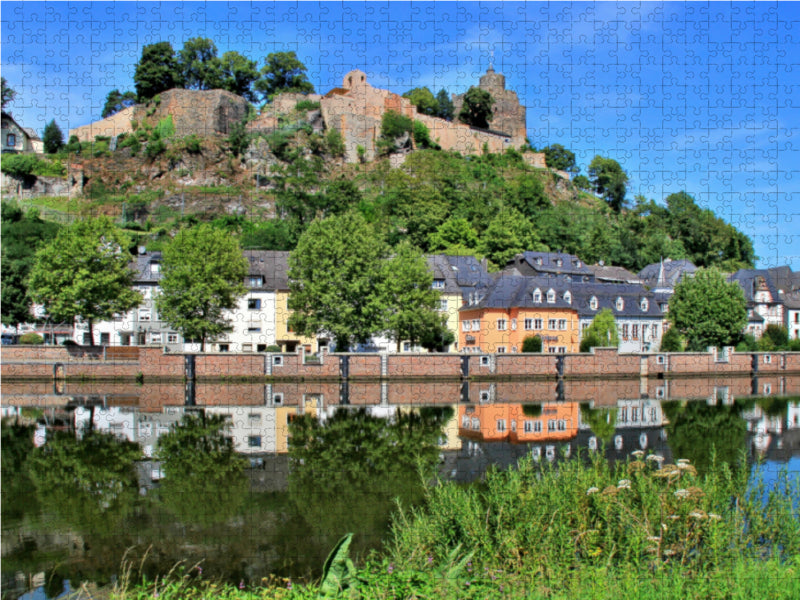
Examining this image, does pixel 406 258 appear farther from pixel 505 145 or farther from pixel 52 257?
pixel 505 145

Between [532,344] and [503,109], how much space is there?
213 feet

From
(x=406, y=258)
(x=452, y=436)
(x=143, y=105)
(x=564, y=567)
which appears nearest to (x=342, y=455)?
(x=452, y=436)

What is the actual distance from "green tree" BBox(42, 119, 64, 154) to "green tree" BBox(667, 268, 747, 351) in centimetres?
6659

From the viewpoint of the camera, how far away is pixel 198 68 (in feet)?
294

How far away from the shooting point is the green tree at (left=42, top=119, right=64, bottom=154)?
8362cm

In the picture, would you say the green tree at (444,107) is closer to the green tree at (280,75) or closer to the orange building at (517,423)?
the green tree at (280,75)

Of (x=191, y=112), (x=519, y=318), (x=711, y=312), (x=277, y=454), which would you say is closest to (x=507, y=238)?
(x=519, y=318)

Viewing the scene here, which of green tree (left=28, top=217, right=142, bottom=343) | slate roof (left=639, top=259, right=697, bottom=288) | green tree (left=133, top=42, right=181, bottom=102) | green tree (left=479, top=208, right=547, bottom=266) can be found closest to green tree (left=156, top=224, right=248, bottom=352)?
green tree (left=28, top=217, right=142, bottom=343)

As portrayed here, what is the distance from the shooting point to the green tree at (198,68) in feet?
293

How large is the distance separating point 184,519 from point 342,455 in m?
6.10

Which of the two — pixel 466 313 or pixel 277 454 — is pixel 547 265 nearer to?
pixel 466 313

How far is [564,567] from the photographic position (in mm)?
8258

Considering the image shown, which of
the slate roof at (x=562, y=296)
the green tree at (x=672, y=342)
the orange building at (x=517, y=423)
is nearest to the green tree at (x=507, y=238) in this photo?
the slate roof at (x=562, y=296)

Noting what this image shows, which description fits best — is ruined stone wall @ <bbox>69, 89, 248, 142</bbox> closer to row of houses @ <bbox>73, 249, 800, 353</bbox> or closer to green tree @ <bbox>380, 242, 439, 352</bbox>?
row of houses @ <bbox>73, 249, 800, 353</bbox>
